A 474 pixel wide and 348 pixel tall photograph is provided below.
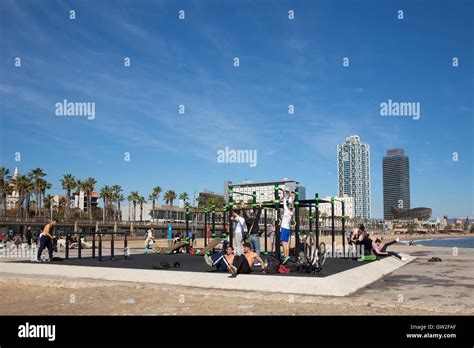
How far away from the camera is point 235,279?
1128cm

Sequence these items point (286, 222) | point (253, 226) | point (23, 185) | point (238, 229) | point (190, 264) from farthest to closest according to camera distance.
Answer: point (23, 185)
point (190, 264)
point (253, 226)
point (238, 229)
point (286, 222)

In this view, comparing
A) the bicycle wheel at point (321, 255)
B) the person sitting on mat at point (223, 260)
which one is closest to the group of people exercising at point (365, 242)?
the bicycle wheel at point (321, 255)

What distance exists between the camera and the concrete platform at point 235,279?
10.3 m

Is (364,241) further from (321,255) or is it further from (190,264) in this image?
(190,264)

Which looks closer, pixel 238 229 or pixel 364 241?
pixel 238 229

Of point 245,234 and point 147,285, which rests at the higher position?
point 245,234

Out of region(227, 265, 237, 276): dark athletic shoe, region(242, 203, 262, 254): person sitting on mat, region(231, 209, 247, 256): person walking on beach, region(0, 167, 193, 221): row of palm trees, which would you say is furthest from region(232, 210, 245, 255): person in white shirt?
region(0, 167, 193, 221): row of palm trees

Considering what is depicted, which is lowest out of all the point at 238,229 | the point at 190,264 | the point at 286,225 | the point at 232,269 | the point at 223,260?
the point at 190,264

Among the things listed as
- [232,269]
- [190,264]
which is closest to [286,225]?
[232,269]

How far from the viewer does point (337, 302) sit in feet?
29.6

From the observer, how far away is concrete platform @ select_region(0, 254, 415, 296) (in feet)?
33.8
